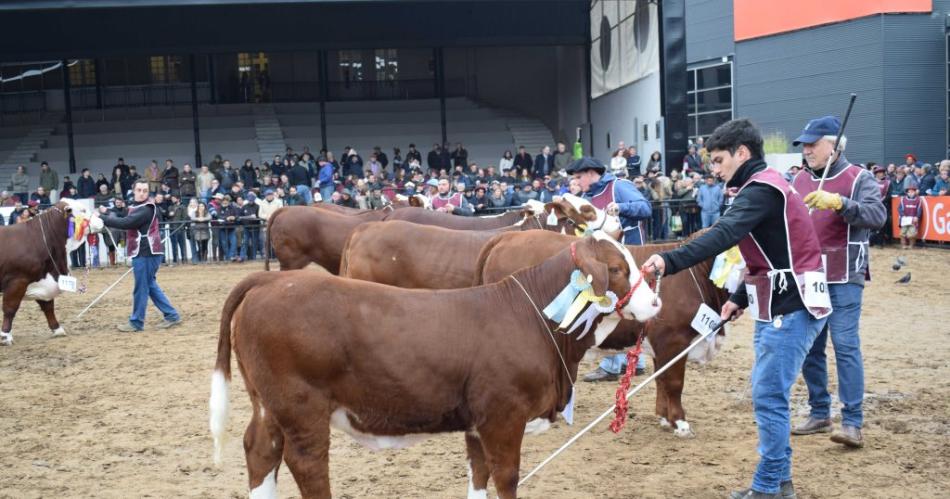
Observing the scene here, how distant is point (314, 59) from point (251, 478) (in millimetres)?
36939

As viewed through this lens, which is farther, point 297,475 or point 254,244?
point 254,244

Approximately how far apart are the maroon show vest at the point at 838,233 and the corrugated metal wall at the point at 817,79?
23.7 meters

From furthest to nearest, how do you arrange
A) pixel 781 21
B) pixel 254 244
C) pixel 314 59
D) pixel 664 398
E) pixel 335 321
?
pixel 314 59 → pixel 781 21 → pixel 254 244 → pixel 664 398 → pixel 335 321

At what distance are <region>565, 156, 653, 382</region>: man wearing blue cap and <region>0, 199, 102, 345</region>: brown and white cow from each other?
21.9 ft

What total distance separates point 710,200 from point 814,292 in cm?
1663

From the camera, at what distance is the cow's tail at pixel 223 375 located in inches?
208

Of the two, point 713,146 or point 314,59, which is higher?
point 314,59

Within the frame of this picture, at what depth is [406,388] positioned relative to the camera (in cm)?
510

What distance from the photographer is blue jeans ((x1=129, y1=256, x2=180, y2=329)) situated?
12.7m

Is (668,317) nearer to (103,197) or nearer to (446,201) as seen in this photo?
(446,201)

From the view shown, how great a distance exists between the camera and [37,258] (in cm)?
1224

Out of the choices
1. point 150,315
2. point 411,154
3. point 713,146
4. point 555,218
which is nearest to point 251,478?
point 713,146

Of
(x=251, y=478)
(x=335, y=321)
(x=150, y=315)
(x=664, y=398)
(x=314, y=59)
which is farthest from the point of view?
(x=314, y=59)

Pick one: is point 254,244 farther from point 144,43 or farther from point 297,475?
point 297,475
